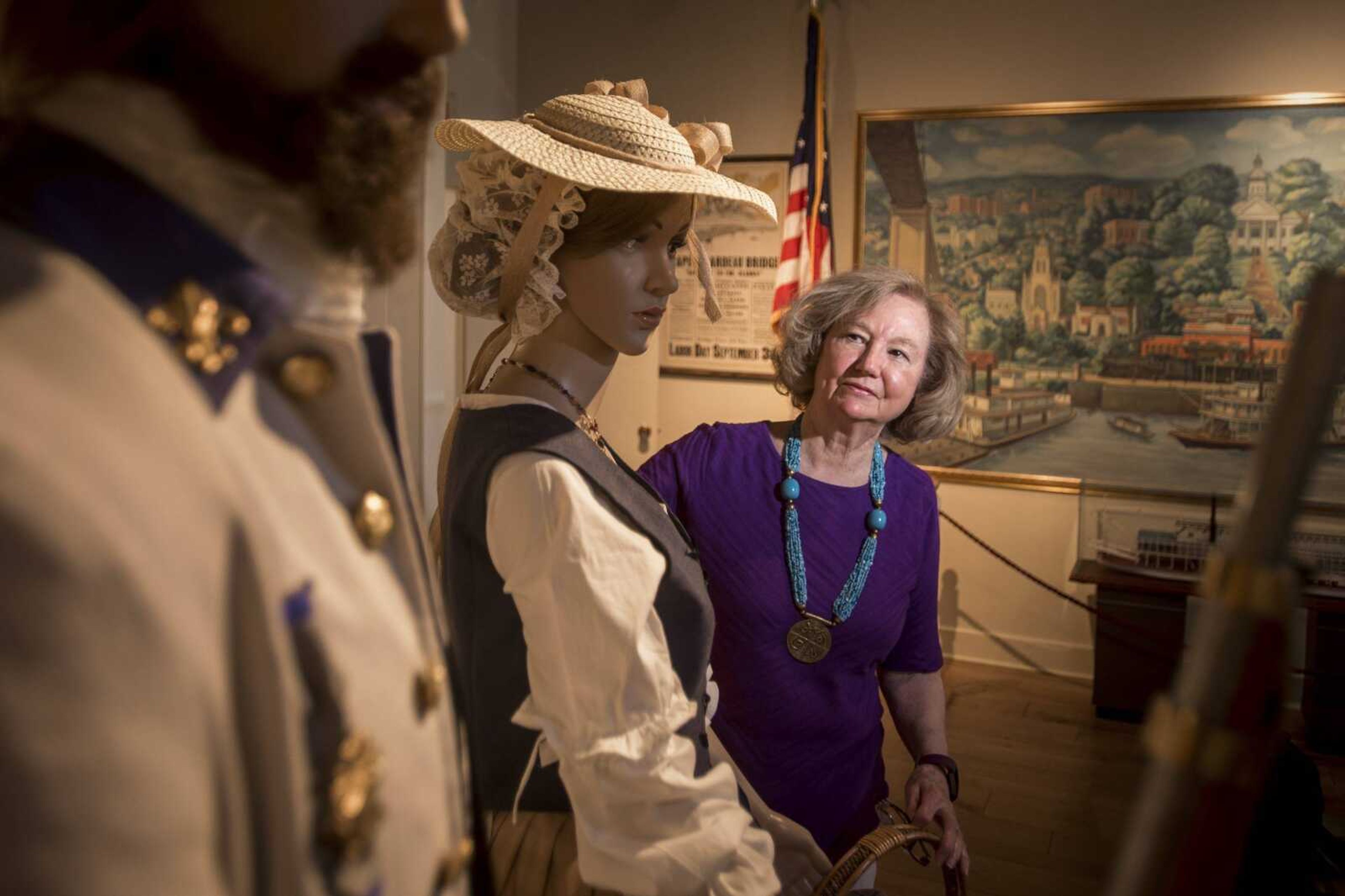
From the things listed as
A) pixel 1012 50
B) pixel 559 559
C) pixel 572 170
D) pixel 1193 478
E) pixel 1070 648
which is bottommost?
pixel 1070 648

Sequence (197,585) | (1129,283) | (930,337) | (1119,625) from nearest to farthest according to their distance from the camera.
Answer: (197,585) → (930,337) → (1119,625) → (1129,283)

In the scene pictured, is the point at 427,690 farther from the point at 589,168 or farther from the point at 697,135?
the point at 697,135

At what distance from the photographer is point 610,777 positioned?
856mm

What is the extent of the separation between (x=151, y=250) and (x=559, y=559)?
51 cm

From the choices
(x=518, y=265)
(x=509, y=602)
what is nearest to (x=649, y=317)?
(x=518, y=265)

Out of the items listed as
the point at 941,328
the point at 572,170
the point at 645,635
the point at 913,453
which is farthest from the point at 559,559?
the point at 913,453

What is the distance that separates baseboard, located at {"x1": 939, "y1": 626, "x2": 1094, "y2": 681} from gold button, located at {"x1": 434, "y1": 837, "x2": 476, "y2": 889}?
4229 millimetres

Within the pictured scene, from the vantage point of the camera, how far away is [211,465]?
0.42 m

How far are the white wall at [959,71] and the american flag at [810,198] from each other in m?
0.19

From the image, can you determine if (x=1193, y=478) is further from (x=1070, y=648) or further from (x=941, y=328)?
(x=941, y=328)

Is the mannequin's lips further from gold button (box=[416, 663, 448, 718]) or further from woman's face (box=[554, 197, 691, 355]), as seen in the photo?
gold button (box=[416, 663, 448, 718])

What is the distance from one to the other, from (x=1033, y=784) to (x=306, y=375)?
3.26 meters

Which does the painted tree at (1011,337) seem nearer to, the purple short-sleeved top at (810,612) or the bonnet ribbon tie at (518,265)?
the purple short-sleeved top at (810,612)

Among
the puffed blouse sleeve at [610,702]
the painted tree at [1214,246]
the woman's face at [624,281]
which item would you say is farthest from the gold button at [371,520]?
the painted tree at [1214,246]
